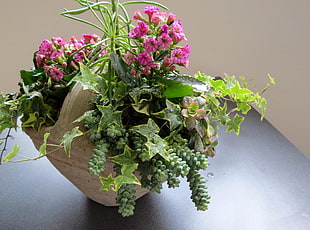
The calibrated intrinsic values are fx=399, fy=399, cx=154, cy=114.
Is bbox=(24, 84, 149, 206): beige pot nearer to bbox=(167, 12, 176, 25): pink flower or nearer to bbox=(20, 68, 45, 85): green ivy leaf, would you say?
bbox=(20, 68, 45, 85): green ivy leaf

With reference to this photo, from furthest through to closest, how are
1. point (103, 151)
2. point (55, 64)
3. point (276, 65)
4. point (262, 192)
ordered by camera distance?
point (276, 65)
point (262, 192)
point (55, 64)
point (103, 151)

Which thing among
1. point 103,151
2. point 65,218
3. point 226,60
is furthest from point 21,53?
point 103,151

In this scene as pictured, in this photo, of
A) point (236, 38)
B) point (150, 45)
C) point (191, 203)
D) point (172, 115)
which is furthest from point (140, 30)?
point (236, 38)

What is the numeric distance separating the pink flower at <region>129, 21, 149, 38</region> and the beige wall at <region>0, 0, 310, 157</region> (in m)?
1.02

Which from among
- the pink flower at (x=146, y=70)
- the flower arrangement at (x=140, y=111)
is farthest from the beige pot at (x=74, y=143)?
the pink flower at (x=146, y=70)

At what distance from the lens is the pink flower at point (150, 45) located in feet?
2.04

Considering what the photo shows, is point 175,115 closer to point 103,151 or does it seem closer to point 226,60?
point 103,151

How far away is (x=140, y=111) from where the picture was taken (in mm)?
643

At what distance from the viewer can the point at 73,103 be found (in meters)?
0.70

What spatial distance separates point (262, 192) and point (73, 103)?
0.47 metres

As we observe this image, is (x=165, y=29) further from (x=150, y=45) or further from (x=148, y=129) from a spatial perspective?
(x=148, y=129)

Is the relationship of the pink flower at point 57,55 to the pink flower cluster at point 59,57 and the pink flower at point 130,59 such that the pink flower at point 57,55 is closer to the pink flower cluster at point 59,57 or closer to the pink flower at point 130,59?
the pink flower cluster at point 59,57

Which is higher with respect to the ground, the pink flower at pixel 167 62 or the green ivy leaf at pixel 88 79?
the pink flower at pixel 167 62

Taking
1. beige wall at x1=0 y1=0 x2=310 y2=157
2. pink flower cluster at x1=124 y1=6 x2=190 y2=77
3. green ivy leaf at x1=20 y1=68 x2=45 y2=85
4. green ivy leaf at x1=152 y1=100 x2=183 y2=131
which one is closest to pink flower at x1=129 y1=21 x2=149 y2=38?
pink flower cluster at x1=124 y1=6 x2=190 y2=77
